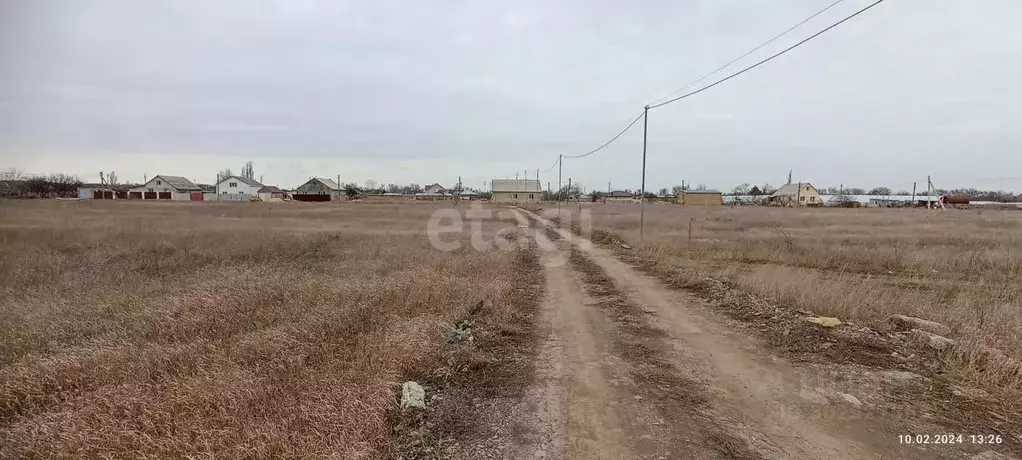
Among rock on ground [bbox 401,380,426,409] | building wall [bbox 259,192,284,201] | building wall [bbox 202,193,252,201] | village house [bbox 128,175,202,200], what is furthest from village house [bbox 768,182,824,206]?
village house [bbox 128,175,202,200]

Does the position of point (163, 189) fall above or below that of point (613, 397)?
above

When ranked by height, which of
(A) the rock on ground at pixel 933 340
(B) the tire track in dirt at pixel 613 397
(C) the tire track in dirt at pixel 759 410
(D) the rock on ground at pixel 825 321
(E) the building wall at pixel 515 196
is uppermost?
(E) the building wall at pixel 515 196

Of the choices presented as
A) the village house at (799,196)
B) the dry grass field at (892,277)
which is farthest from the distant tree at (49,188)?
the village house at (799,196)

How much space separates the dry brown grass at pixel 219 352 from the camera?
13.0 ft

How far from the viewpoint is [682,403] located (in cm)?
467

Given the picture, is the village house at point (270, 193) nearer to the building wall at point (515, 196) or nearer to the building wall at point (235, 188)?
the building wall at point (235, 188)

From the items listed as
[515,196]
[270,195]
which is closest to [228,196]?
[270,195]

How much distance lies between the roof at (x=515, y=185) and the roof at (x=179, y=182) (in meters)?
74.3

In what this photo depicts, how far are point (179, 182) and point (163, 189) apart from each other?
4919 millimetres

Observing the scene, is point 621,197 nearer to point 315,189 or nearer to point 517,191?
point 517,191

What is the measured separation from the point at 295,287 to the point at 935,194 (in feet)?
391

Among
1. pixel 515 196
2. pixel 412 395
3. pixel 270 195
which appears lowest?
pixel 412 395

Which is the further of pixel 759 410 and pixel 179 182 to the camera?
→ pixel 179 182

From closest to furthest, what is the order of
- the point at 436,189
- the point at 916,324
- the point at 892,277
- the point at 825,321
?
1. the point at 916,324
2. the point at 825,321
3. the point at 892,277
4. the point at 436,189
